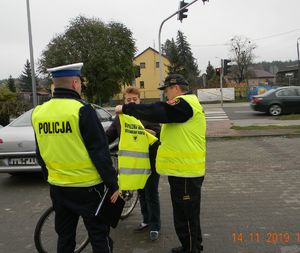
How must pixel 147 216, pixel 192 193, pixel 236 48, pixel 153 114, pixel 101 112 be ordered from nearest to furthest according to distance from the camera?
pixel 153 114 < pixel 192 193 < pixel 147 216 < pixel 101 112 < pixel 236 48

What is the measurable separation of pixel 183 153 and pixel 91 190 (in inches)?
A: 38.5

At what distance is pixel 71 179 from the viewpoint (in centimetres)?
310

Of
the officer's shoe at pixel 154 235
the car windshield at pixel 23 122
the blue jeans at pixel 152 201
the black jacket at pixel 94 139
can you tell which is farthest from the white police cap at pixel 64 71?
the car windshield at pixel 23 122

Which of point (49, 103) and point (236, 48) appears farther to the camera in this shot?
point (236, 48)

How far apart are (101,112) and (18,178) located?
105 inches

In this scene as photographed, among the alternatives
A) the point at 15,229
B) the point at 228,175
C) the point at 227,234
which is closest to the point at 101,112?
the point at 228,175

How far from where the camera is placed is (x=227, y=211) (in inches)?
212

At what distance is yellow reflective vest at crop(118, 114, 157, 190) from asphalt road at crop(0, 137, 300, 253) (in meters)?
0.79

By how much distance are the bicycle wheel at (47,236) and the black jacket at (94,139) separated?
1376 millimetres

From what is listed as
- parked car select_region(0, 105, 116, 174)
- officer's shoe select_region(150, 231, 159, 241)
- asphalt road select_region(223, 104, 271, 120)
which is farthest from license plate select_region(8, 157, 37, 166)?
asphalt road select_region(223, 104, 271, 120)

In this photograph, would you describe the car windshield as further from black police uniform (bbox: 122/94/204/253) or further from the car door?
the car door

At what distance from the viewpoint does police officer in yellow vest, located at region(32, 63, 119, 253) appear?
300cm

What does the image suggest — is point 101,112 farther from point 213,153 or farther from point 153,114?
point 153,114

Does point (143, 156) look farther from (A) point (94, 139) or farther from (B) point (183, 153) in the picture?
(A) point (94, 139)
